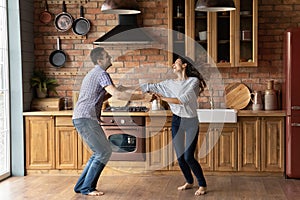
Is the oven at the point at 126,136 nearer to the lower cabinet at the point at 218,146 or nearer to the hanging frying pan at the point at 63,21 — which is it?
the lower cabinet at the point at 218,146

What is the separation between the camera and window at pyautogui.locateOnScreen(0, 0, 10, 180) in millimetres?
6977

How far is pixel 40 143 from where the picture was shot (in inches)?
282

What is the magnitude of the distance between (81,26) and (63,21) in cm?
25

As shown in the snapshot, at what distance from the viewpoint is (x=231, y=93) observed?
293 inches

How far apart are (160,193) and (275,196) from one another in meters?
1.20

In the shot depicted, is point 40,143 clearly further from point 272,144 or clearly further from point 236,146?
point 272,144

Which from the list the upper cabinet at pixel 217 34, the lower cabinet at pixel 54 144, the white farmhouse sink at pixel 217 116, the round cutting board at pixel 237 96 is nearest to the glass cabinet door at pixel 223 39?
the upper cabinet at pixel 217 34

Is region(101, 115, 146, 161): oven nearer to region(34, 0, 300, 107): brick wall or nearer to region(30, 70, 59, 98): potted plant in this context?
region(34, 0, 300, 107): brick wall

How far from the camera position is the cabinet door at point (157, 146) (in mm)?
6996

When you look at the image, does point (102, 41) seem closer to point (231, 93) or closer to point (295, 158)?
point (231, 93)

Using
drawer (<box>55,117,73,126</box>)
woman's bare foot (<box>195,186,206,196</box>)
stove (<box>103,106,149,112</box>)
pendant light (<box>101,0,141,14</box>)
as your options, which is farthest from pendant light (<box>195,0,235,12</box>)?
drawer (<box>55,117,73,126</box>)

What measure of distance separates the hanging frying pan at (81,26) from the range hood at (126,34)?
1.30 ft

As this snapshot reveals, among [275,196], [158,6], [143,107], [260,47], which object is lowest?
[275,196]

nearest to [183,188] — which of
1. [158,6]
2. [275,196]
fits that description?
[275,196]
